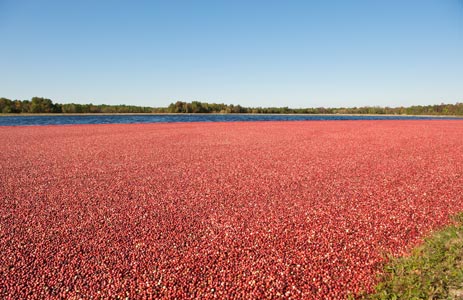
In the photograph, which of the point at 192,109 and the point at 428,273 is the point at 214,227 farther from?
the point at 192,109

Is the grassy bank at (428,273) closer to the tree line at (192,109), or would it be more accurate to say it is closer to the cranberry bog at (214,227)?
the cranberry bog at (214,227)

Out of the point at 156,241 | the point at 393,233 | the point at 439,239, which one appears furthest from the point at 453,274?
the point at 156,241

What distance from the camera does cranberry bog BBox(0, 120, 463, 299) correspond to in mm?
3186

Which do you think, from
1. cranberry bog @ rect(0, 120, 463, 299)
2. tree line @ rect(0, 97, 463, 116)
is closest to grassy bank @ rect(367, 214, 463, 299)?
cranberry bog @ rect(0, 120, 463, 299)

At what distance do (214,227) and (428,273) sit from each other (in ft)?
9.99

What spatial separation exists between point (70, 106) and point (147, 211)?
405 feet

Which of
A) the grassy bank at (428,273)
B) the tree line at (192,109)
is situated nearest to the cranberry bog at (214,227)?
the grassy bank at (428,273)

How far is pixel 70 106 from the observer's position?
109 m

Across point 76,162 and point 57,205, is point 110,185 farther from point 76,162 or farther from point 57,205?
point 76,162

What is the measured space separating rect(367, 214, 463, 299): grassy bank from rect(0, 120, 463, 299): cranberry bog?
203 mm

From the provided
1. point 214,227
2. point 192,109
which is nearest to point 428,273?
point 214,227

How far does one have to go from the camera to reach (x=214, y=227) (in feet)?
15.3

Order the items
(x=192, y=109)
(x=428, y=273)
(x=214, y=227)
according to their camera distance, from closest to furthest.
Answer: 1. (x=428, y=273)
2. (x=214, y=227)
3. (x=192, y=109)

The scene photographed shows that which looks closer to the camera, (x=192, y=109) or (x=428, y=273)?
(x=428, y=273)
